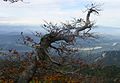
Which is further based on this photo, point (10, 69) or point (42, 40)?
point (10, 69)

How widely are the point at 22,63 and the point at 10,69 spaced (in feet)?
2.13

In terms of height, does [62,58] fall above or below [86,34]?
below

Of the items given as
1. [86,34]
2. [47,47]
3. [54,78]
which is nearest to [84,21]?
[86,34]

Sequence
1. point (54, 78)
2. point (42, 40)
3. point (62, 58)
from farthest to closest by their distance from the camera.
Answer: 1. point (54, 78)
2. point (62, 58)
3. point (42, 40)

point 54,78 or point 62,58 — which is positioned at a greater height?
point 62,58

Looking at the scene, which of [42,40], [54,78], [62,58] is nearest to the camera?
[42,40]

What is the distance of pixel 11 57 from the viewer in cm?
1841

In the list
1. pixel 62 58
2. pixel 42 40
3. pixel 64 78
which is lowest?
pixel 64 78

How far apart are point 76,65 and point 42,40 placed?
312 cm

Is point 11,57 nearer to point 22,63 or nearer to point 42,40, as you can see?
point 22,63

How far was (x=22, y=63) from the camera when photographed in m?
17.9

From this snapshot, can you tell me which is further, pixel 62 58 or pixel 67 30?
pixel 62 58

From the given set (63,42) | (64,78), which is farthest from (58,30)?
(64,78)

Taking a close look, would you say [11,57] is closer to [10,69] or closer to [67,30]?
[10,69]
